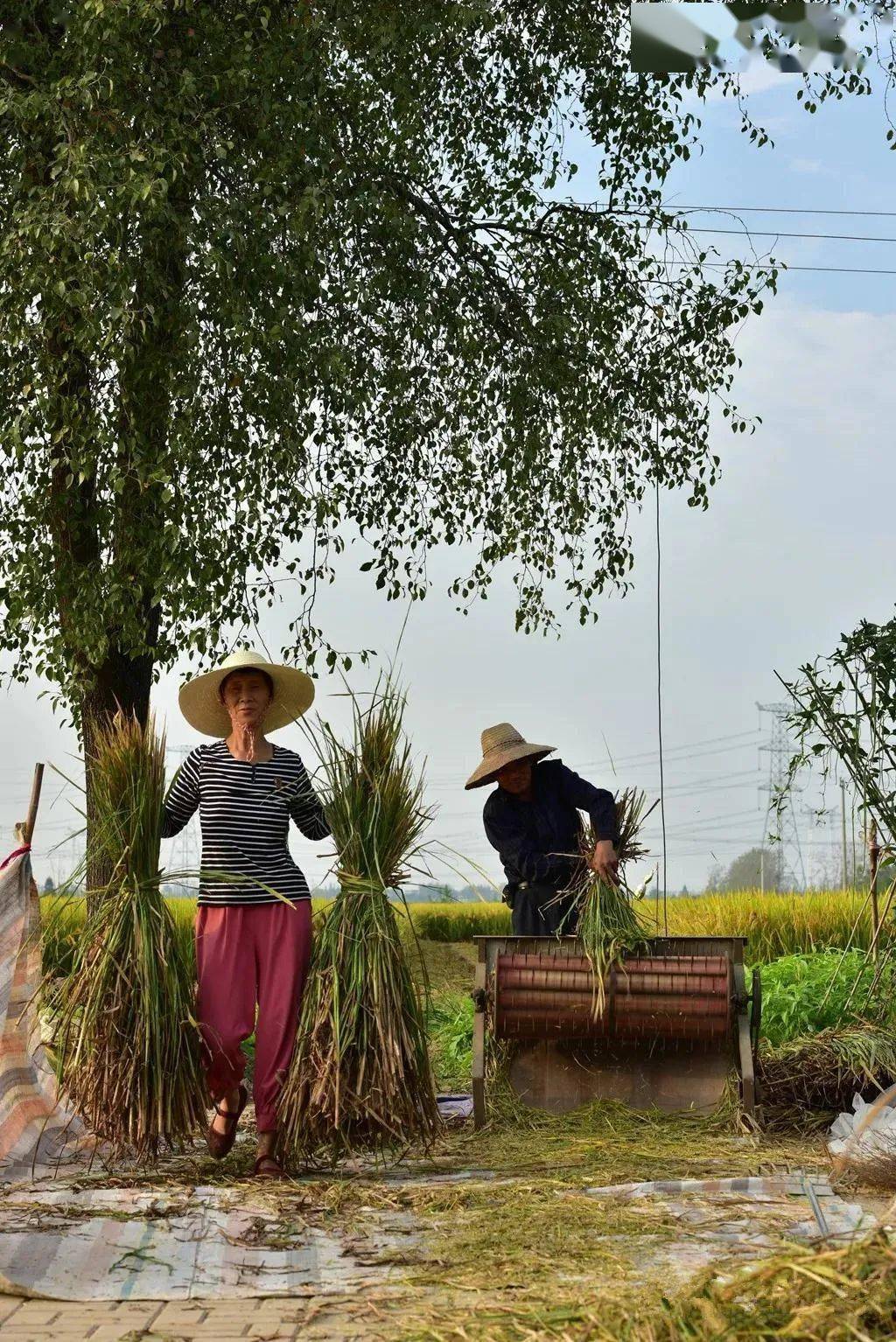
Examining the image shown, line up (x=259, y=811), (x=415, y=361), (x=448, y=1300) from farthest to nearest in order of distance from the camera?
(x=415, y=361) → (x=259, y=811) → (x=448, y=1300)

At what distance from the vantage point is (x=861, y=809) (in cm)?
645

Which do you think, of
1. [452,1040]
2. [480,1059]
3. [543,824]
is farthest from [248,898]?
[452,1040]

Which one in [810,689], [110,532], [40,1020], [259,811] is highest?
[110,532]

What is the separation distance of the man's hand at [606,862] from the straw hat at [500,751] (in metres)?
0.47

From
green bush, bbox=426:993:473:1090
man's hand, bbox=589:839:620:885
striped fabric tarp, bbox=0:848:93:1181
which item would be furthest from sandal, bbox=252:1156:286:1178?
green bush, bbox=426:993:473:1090

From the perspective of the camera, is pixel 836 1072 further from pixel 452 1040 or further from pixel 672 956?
pixel 452 1040

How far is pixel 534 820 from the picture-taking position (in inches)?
251

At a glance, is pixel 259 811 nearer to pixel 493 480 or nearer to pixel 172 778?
pixel 172 778

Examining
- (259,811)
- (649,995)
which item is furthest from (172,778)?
(649,995)

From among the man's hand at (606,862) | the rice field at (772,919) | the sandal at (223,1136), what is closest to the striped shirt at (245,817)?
the sandal at (223,1136)

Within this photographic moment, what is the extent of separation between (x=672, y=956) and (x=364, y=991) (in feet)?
4.64

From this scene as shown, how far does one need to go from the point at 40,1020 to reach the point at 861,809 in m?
3.39

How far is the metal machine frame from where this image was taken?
19.1 ft

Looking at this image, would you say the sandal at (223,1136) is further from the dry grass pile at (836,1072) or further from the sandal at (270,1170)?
the dry grass pile at (836,1072)
